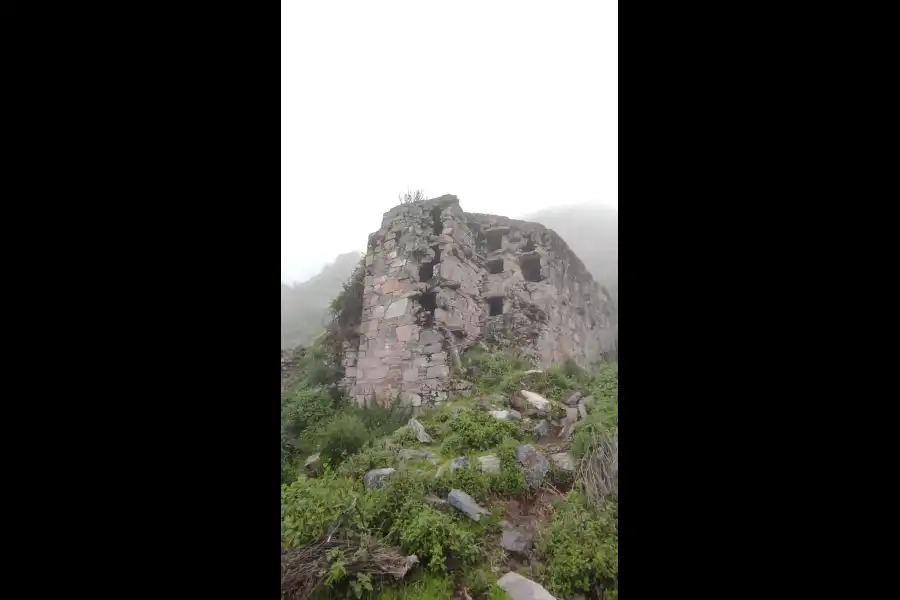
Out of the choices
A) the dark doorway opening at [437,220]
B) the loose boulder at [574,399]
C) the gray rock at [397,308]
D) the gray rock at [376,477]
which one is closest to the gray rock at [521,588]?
the gray rock at [376,477]

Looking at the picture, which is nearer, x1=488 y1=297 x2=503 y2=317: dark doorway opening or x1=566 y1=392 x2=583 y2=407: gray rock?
x1=566 y1=392 x2=583 y2=407: gray rock

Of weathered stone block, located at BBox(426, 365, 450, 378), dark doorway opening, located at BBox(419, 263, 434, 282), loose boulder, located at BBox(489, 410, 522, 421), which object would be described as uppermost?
dark doorway opening, located at BBox(419, 263, 434, 282)

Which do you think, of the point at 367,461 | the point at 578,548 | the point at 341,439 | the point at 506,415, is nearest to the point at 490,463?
the point at 506,415

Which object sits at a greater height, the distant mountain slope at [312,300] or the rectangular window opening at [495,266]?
the rectangular window opening at [495,266]

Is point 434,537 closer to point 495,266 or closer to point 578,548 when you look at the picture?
point 578,548

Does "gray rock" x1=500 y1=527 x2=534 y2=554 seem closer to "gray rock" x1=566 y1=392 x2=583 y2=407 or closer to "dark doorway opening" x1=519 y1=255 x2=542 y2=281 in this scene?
"gray rock" x1=566 y1=392 x2=583 y2=407

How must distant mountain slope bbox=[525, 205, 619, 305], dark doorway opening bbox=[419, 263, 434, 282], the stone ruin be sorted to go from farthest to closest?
dark doorway opening bbox=[419, 263, 434, 282]
the stone ruin
distant mountain slope bbox=[525, 205, 619, 305]

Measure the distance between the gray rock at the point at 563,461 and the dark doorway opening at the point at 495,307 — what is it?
773mm

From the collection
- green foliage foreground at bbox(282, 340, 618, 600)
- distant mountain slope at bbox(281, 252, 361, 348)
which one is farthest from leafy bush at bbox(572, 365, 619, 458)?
distant mountain slope at bbox(281, 252, 361, 348)

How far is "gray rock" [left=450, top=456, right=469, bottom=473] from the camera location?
5.84 feet

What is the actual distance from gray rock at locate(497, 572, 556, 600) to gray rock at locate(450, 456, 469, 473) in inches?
17.6

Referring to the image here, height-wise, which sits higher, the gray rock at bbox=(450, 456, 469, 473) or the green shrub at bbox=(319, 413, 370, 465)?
the green shrub at bbox=(319, 413, 370, 465)

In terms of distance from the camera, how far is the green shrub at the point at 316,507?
162 cm

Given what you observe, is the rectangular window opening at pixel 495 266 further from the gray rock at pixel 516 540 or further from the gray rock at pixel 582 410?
the gray rock at pixel 516 540
